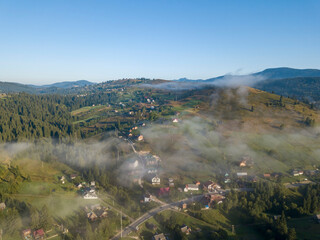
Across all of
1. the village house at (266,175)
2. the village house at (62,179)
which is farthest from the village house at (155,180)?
the village house at (266,175)

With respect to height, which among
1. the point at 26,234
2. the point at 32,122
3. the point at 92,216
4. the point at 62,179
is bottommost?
the point at 92,216

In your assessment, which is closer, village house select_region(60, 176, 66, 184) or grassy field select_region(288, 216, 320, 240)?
grassy field select_region(288, 216, 320, 240)

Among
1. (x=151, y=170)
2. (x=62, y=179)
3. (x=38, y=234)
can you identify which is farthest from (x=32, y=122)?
(x=38, y=234)

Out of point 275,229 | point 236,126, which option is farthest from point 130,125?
point 275,229

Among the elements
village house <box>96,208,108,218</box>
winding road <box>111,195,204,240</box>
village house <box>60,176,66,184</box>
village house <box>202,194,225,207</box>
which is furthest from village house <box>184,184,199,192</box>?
village house <box>60,176,66,184</box>

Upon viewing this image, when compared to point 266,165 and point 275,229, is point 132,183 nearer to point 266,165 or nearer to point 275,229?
point 275,229

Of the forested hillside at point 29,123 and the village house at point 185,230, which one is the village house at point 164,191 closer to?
the village house at point 185,230

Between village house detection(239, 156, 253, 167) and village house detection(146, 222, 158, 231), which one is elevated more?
village house detection(239, 156, 253, 167)

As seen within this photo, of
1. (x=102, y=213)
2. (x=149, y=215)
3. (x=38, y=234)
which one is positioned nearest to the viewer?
(x=38, y=234)

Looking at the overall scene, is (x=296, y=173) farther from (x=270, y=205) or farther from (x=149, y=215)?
(x=149, y=215)

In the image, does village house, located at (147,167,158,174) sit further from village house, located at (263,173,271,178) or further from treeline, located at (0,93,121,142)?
treeline, located at (0,93,121,142)

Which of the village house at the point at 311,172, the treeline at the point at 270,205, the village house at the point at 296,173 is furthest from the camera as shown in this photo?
the village house at the point at 311,172
